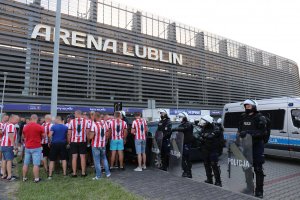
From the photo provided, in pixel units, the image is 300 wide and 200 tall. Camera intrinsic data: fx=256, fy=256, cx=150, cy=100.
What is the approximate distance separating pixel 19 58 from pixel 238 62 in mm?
37716

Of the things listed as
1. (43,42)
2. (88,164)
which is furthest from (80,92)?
(88,164)

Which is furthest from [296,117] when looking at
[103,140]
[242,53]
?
[242,53]

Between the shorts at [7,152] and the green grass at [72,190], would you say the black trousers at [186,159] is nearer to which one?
the green grass at [72,190]

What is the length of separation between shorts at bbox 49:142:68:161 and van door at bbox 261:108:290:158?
7.46 metres

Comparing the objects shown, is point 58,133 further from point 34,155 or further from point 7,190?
point 7,190

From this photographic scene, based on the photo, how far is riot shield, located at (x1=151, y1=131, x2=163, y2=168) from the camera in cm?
771

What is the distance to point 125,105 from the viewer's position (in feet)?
110

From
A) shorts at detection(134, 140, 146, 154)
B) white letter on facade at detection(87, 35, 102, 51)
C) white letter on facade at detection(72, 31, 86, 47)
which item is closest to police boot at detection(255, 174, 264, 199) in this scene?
shorts at detection(134, 140, 146, 154)

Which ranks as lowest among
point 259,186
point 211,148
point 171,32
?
point 259,186

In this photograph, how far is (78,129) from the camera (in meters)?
7.02

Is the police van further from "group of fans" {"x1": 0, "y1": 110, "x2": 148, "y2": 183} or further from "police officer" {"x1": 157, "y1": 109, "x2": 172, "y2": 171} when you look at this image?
"group of fans" {"x1": 0, "y1": 110, "x2": 148, "y2": 183}

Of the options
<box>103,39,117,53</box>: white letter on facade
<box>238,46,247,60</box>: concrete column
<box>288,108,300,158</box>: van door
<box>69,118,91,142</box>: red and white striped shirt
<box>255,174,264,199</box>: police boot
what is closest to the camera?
<box>255,174,264,199</box>: police boot

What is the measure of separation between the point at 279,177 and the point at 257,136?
293 centimetres

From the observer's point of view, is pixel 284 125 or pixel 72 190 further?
pixel 284 125
